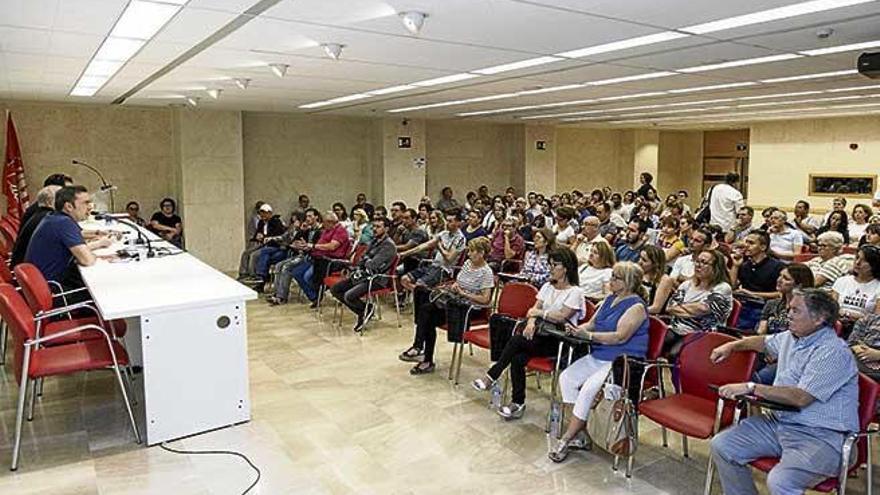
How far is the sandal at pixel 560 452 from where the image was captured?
11.9 ft

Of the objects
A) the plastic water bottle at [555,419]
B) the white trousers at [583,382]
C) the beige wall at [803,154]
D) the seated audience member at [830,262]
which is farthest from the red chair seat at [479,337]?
the beige wall at [803,154]

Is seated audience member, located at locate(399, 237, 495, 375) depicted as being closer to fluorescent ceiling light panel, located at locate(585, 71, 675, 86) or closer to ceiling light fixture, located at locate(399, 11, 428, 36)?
ceiling light fixture, located at locate(399, 11, 428, 36)

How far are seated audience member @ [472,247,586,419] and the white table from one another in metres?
1.65

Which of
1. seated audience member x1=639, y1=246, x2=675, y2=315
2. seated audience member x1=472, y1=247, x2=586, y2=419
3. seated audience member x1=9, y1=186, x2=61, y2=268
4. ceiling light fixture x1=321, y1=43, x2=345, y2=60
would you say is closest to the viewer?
seated audience member x1=472, y1=247, x2=586, y2=419

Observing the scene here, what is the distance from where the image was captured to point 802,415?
2.75 m

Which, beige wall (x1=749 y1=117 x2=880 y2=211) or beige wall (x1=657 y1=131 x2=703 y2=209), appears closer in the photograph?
beige wall (x1=749 y1=117 x2=880 y2=211)

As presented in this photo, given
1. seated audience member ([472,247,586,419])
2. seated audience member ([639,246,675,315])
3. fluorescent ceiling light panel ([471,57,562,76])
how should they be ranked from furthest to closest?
fluorescent ceiling light panel ([471,57,562,76]) → seated audience member ([639,246,675,315]) → seated audience member ([472,247,586,419])

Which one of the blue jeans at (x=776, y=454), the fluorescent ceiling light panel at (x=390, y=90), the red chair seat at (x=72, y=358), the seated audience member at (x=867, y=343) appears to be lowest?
the blue jeans at (x=776, y=454)

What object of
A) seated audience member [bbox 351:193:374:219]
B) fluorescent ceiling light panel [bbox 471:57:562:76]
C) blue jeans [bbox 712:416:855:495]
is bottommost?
blue jeans [bbox 712:416:855:495]

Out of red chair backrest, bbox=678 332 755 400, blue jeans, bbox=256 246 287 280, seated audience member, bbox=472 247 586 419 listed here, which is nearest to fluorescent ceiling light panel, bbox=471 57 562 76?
seated audience member, bbox=472 247 586 419

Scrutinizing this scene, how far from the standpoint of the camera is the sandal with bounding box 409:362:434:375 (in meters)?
5.19

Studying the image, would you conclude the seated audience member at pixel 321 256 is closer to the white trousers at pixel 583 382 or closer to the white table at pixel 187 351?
the white table at pixel 187 351

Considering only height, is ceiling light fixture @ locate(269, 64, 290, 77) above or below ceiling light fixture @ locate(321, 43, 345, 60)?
above

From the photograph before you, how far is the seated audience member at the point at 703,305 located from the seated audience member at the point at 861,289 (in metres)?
0.65
